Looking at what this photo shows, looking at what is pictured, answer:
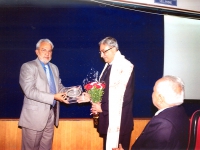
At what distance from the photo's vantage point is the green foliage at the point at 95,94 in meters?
2.44

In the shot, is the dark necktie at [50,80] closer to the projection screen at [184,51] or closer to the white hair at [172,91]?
the white hair at [172,91]

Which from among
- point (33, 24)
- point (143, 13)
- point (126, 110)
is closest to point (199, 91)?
point (143, 13)

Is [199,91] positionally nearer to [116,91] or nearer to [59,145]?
[116,91]

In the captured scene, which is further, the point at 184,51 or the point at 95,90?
the point at 184,51

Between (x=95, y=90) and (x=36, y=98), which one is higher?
(x=95, y=90)

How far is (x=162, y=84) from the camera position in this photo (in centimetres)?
149

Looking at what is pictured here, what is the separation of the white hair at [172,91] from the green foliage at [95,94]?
3.49 feet

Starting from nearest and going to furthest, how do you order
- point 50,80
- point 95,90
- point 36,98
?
point 95,90, point 36,98, point 50,80

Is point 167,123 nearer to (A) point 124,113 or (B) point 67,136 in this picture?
(A) point 124,113

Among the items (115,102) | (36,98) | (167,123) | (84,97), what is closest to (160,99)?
(167,123)

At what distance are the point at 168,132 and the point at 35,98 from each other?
5.92 ft

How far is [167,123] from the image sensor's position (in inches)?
53.3

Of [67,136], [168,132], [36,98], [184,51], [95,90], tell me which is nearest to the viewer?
[168,132]

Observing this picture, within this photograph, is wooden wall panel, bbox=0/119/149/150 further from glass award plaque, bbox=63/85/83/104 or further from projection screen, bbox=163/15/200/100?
projection screen, bbox=163/15/200/100
